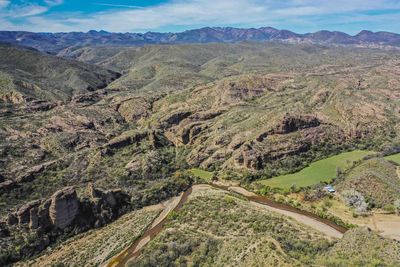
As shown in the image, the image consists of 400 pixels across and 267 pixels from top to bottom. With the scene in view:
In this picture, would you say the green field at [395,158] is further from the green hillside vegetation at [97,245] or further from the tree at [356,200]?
the green hillside vegetation at [97,245]

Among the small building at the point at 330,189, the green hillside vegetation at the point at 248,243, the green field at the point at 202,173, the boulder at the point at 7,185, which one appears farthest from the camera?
the green field at the point at 202,173

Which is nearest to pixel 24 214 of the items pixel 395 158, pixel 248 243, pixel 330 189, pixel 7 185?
pixel 7 185

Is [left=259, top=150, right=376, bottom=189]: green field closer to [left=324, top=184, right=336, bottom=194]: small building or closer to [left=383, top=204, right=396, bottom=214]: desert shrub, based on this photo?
[left=324, top=184, right=336, bottom=194]: small building

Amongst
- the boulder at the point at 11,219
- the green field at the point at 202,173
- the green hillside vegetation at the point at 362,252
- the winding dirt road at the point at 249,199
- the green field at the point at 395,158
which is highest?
the green hillside vegetation at the point at 362,252

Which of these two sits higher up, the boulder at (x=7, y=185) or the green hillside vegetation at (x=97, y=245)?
the boulder at (x=7, y=185)

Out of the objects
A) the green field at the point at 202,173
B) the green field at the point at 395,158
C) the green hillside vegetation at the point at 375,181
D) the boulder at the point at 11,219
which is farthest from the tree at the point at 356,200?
the boulder at the point at 11,219

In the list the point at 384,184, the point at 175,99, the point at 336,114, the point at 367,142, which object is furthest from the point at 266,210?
the point at 175,99

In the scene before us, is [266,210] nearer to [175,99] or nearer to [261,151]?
[261,151]
